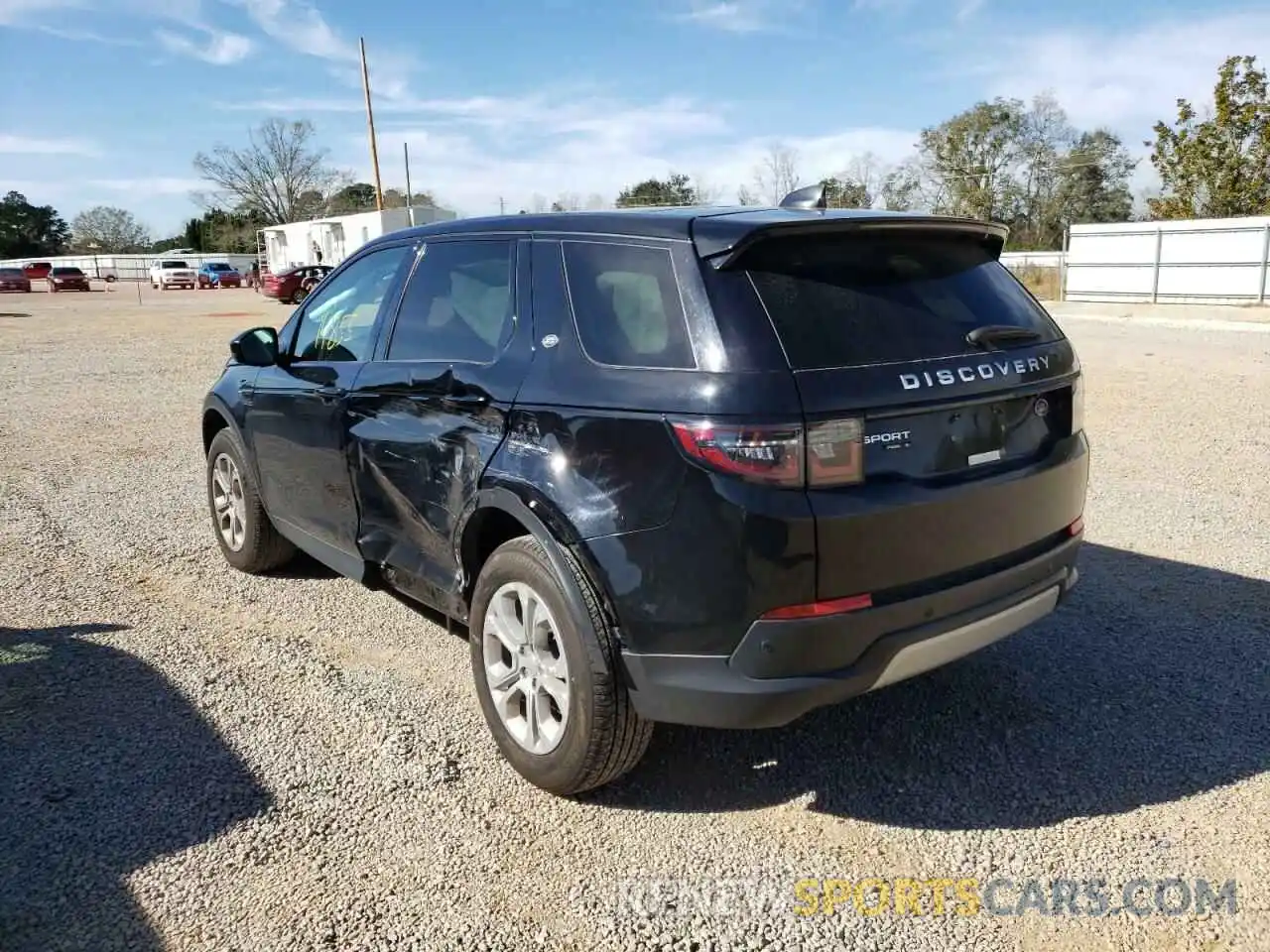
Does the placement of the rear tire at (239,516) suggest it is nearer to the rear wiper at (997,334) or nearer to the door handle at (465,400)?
the door handle at (465,400)

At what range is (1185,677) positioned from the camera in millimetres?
3873

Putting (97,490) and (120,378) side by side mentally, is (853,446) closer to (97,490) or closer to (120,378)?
(97,490)

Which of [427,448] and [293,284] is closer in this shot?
[427,448]

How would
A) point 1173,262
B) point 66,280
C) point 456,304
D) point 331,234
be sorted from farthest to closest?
point 66,280 < point 331,234 < point 1173,262 < point 456,304

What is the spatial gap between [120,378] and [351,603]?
37.1 feet

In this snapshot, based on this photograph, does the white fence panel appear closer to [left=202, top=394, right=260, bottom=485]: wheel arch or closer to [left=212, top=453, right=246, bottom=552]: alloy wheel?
[left=202, top=394, right=260, bottom=485]: wheel arch

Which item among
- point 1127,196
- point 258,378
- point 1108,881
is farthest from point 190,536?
point 1127,196

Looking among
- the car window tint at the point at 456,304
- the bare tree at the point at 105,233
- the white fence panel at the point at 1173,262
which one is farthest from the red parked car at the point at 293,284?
the bare tree at the point at 105,233

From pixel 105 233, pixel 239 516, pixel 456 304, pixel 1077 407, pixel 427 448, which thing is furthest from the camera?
pixel 105 233

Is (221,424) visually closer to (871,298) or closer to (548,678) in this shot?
(548,678)

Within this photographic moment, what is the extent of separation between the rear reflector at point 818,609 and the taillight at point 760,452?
332 mm

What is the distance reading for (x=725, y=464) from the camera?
258 centimetres

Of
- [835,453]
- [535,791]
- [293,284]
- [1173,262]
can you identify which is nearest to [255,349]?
[535,791]

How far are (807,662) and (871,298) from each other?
1077mm
